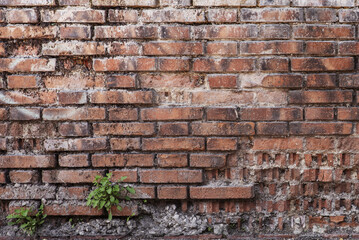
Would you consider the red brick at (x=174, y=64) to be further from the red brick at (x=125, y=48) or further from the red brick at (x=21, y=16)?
the red brick at (x=21, y=16)

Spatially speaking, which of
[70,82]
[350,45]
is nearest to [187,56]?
[70,82]

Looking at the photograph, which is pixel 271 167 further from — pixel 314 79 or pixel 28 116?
pixel 28 116

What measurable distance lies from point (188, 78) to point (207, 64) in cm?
14

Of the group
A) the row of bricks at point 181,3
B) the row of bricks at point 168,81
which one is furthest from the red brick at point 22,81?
the row of bricks at point 181,3

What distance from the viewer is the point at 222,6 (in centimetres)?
172

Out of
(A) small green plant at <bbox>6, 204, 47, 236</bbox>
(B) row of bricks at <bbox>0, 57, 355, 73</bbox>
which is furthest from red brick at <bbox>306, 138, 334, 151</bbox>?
(A) small green plant at <bbox>6, 204, 47, 236</bbox>

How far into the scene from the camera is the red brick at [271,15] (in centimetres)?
171

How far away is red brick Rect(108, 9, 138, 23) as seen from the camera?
172 centimetres

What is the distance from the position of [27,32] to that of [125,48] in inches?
23.9

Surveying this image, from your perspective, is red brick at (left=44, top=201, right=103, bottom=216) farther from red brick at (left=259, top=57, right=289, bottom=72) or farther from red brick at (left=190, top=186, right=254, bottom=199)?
red brick at (left=259, top=57, right=289, bottom=72)

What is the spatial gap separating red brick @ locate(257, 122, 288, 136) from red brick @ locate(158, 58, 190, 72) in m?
0.58

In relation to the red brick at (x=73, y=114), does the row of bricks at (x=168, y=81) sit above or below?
above

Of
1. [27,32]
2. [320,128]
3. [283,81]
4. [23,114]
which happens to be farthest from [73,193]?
[320,128]

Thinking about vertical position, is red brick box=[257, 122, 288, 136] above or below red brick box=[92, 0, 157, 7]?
below
